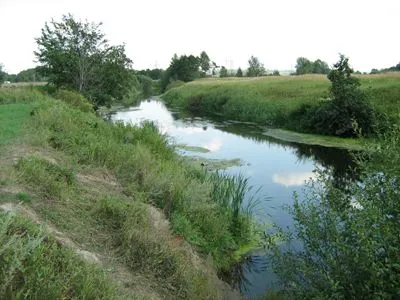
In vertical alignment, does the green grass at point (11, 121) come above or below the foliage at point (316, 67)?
above

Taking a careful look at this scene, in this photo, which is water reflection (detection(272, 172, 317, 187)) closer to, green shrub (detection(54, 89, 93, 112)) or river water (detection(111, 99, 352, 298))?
river water (detection(111, 99, 352, 298))

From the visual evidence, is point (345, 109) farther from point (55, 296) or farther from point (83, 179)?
point (55, 296)

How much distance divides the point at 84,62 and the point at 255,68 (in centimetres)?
7507

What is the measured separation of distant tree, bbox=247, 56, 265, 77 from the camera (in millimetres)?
95438

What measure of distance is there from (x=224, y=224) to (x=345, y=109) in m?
16.5

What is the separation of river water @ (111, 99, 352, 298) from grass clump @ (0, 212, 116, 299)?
142 inches

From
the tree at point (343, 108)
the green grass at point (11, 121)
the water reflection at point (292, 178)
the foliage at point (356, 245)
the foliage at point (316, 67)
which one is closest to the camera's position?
the foliage at point (356, 245)

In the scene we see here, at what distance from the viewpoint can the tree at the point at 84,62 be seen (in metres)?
26.5

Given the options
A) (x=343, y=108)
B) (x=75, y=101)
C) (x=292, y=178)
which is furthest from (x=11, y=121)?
(x=343, y=108)

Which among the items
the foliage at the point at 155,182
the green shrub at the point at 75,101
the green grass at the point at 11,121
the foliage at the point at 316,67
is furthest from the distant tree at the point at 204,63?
the foliage at the point at 155,182

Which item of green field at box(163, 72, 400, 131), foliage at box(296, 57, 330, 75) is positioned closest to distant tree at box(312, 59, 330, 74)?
foliage at box(296, 57, 330, 75)

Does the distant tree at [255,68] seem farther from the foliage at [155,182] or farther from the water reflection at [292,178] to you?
the foliage at [155,182]

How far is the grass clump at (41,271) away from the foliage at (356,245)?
2281 millimetres

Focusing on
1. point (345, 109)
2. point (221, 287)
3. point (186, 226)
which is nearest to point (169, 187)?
point (186, 226)
